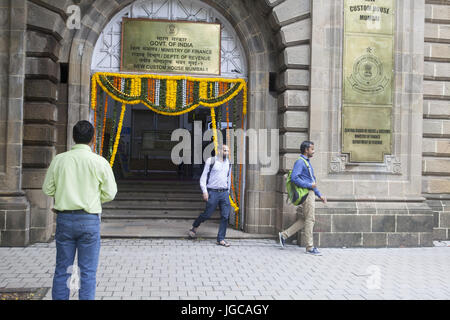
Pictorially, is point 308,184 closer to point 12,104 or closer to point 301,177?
point 301,177

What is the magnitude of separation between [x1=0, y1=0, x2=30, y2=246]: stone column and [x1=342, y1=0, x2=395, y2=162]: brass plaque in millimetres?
5775

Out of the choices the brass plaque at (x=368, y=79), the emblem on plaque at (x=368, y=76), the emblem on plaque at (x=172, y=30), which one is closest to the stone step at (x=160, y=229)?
the brass plaque at (x=368, y=79)

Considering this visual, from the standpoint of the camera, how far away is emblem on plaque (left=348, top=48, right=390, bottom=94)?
788 centimetres

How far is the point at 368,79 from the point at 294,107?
1.53 meters

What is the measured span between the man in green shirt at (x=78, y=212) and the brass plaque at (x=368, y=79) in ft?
17.6

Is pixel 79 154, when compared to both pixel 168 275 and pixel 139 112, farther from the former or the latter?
pixel 139 112

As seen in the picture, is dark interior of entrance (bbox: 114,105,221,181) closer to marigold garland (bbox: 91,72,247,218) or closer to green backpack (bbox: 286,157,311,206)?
marigold garland (bbox: 91,72,247,218)

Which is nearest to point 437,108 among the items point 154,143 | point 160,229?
point 160,229

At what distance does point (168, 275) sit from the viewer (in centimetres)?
544

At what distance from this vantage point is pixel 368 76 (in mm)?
7910

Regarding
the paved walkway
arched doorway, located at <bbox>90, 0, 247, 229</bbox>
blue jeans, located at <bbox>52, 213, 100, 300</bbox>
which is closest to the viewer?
blue jeans, located at <bbox>52, 213, 100, 300</bbox>

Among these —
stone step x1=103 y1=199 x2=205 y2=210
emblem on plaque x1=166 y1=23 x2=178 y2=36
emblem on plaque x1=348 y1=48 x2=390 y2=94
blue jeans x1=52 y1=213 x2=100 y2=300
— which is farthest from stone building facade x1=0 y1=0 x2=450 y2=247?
blue jeans x1=52 y1=213 x2=100 y2=300

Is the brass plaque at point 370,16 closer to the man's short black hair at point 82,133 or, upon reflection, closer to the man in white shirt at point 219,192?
the man in white shirt at point 219,192

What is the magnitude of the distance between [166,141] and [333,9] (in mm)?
10569
